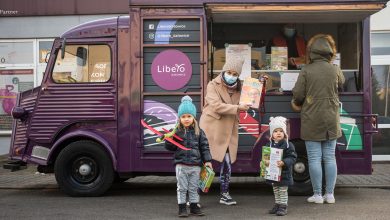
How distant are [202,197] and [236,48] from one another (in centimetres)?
213

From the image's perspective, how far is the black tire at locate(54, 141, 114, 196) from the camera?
7922 mm

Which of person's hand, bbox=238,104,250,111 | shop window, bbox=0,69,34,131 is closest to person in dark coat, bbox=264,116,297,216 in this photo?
person's hand, bbox=238,104,250,111

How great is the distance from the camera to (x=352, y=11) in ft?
24.3

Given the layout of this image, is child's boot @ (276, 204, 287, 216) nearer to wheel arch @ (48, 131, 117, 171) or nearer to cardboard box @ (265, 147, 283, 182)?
cardboard box @ (265, 147, 283, 182)

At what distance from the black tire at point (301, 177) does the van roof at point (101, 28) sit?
292 centimetres

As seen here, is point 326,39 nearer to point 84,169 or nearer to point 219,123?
point 219,123

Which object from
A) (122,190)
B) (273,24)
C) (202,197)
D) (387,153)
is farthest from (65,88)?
(387,153)

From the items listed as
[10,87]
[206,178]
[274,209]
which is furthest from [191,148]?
[10,87]

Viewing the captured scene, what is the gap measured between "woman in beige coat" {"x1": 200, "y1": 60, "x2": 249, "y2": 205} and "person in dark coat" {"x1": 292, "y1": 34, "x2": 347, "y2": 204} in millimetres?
826

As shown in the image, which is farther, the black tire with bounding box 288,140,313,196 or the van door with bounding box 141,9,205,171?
the black tire with bounding box 288,140,313,196

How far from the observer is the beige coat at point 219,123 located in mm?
7109

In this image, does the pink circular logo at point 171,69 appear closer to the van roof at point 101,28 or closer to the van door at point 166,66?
the van door at point 166,66

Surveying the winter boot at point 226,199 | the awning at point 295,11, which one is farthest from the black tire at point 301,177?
the awning at point 295,11

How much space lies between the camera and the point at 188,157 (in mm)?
6473
